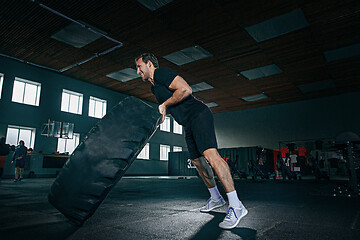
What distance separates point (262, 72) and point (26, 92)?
9646mm

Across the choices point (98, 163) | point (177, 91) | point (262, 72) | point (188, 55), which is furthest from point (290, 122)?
point (98, 163)

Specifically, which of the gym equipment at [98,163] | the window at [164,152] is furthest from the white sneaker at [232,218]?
the window at [164,152]

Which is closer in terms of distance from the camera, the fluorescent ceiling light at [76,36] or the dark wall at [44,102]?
the fluorescent ceiling light at [76,36]

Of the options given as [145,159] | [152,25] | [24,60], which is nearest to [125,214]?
[152,25]

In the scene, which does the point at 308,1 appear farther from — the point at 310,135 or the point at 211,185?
the point at 310,135

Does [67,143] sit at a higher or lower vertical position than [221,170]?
higher

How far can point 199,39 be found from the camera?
705cm

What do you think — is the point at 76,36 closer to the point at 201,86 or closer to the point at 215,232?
the point at 201,86

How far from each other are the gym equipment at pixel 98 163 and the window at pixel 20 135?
30.5 feet

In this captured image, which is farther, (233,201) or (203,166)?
(203,166)

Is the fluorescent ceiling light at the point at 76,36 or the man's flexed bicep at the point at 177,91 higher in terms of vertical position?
the fluorescent ceiling light at the point at 76,36

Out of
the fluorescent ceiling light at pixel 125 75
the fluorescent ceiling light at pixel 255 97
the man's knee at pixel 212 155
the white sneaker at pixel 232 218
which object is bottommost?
the white sneaker at pixel 232 218

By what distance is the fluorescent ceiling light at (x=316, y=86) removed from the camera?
10.3 meters

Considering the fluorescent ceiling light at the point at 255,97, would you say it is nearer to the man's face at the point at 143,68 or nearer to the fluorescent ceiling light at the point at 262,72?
the fluorescent ceiling light at the point at 262,72
